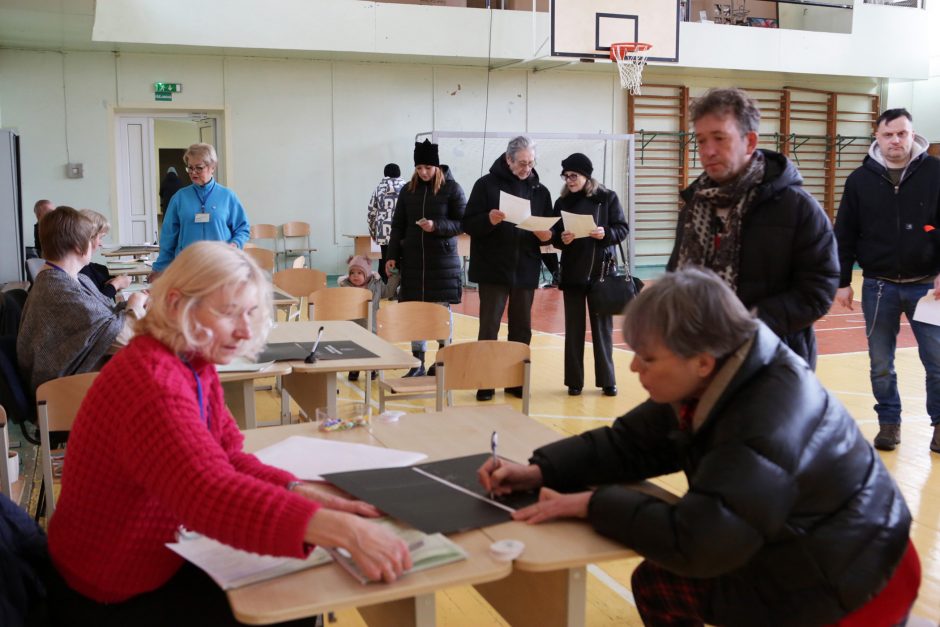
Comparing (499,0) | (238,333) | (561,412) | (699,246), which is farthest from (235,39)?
(238,333)

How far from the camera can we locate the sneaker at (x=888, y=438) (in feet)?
Answer: 15.7

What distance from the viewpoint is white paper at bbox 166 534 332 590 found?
1553mm

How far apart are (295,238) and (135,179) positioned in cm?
228

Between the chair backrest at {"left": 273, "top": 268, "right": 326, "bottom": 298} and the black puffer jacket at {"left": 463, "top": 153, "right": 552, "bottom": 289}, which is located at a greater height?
the black puffer jacket at {"left": 463, "top": 153, "right": 552, "bottom": 289}

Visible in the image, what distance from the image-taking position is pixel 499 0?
12.5 meters

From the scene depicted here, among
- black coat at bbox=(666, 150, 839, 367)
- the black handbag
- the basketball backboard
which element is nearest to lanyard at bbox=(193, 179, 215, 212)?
the black handbag

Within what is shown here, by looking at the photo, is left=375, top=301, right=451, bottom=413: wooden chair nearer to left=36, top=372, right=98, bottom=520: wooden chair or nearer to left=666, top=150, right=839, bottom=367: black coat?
left=36, top=372, right=98, bottom=520: wooden chair

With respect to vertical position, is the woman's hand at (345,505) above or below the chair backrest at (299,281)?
below

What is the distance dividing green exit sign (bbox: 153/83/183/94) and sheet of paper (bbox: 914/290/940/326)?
997cm

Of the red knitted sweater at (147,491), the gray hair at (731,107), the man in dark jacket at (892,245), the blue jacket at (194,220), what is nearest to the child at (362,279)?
the blue jacket at (194,220)

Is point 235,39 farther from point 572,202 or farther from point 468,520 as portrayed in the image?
point 468,520

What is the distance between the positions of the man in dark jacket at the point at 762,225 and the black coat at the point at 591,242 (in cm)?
305

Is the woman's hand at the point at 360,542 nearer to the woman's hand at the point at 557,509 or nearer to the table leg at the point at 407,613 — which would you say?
the table leg at the point at 407,613

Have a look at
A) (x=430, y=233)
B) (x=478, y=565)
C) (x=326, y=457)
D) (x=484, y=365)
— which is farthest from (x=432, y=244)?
(x=478, y=565)
